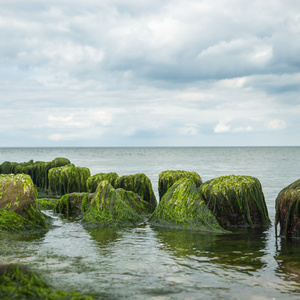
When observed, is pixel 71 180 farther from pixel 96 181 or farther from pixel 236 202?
pixel 236 202

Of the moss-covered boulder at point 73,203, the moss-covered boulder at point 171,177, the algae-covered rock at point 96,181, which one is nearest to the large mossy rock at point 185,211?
the moss-covered boulder at point 73,203

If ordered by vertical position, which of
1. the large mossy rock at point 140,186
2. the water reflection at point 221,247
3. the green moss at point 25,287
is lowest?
the water reflection at point 221,247

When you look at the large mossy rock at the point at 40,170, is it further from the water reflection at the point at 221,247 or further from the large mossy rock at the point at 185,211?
the water reflection at the point at 221,247

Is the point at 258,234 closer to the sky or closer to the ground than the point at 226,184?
closer to the ground

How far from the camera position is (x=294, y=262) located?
609 cm

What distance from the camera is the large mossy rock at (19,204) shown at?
341 inches

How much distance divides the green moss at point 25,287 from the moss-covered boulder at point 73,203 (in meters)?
6.45

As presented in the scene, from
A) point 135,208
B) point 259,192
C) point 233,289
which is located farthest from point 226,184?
point 233,289

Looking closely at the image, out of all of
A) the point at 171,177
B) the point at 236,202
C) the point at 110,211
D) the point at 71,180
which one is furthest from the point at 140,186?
the point at 236,202

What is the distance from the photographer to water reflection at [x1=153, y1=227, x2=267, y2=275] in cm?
607

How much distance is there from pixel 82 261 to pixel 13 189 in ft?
12.0

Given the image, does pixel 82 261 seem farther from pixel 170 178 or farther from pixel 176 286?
pixel 170 178

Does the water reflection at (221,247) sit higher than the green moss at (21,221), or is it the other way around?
the green moss at (21,221)

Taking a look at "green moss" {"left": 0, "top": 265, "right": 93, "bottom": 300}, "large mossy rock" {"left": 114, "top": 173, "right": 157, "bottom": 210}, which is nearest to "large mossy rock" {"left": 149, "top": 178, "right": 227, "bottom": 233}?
"large mossy rock" {"left": 114, "top": 173, "right": 157, "bottom": 210}
